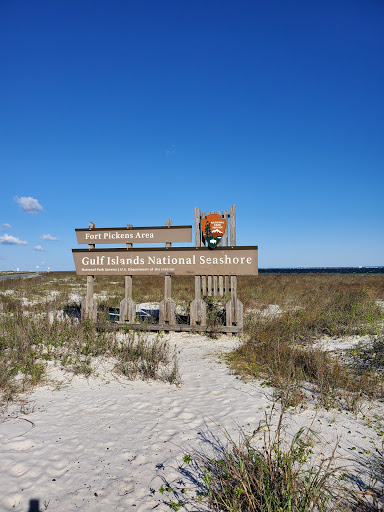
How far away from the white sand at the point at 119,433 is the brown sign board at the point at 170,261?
146 inches

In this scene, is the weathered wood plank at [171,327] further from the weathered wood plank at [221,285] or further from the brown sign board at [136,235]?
the brown sign board at [136,235]

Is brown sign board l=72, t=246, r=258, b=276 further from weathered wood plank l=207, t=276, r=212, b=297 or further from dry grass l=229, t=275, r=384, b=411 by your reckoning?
dry grass l=229, t=275, r=384, b=411

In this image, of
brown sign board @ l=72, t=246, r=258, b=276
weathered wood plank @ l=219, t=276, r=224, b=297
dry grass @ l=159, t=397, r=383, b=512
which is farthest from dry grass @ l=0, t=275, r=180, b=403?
weathered wood plank @ l=219, t=276, r=224, b=297

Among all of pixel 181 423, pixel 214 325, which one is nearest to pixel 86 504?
pixel 181 423

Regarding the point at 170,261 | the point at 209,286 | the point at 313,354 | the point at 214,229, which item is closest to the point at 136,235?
the point at 170,261

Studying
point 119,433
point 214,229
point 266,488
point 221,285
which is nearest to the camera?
point 266,488

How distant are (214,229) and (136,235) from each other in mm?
2446

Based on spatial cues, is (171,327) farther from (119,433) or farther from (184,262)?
(119,433)

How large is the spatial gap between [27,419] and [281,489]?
3401 millimetres

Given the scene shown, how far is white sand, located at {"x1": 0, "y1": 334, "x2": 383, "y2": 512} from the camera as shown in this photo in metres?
2.80

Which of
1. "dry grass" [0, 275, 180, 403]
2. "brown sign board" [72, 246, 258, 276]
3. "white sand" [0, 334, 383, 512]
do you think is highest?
"brown sign board" [72, 246, 258, 276]

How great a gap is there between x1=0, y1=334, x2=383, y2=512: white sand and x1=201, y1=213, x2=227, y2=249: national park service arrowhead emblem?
13.7 ft

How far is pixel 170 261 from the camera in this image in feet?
29.8

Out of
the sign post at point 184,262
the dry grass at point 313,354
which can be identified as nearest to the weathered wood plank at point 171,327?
the sign post at point 184,262
